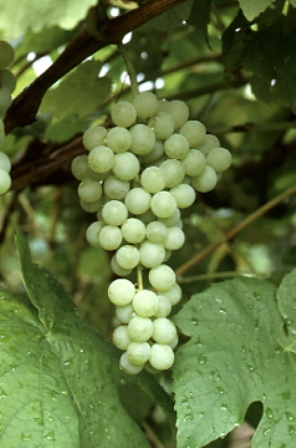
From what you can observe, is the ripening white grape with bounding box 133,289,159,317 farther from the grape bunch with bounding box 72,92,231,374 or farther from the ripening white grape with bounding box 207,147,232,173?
the ripening white grape with bounding box 207,147,232,173

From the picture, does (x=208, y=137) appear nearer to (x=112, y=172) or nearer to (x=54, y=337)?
(x=112, y=172)

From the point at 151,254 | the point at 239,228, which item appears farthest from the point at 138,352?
the point at 239,228

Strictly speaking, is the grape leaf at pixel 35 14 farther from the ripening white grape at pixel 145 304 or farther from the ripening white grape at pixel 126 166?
the ripening white grape at pixel 145 304

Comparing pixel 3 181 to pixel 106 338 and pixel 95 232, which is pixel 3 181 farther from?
pixel 106 338

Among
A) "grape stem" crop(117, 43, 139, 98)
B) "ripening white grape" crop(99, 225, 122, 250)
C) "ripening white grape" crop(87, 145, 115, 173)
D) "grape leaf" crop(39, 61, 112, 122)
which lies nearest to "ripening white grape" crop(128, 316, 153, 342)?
"ripening white grape" crop(99, 225, 122, 250)

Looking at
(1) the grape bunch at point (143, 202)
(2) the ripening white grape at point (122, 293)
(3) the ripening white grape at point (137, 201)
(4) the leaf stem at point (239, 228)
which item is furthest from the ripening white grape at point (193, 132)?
(4) the leaf stem at point (239, 228)

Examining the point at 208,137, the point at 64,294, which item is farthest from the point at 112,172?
the point at 64,294
